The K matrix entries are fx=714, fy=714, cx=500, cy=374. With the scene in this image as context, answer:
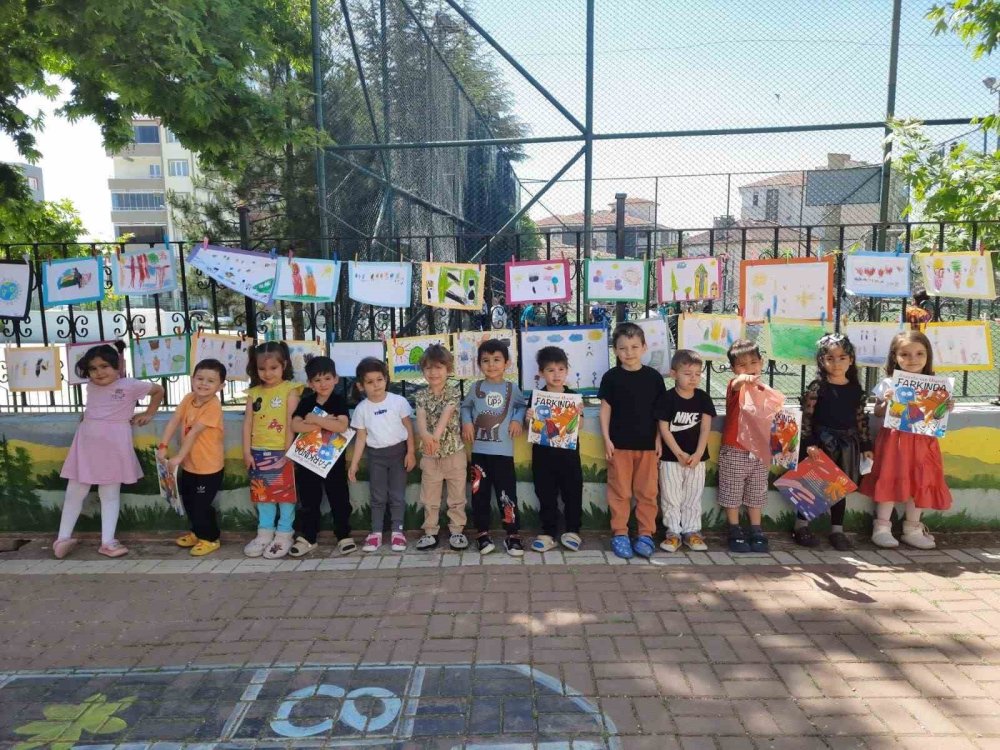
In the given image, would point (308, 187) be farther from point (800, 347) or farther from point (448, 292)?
point (800, 347)

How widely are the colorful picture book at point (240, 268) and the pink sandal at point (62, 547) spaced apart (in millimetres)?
2031

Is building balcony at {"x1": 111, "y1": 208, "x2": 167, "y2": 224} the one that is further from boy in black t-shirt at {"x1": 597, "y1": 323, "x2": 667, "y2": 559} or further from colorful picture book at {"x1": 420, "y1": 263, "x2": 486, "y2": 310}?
boy in black t-shirt at {"x1": 597, "y1": 323, "x2": 667, "y2": 559}

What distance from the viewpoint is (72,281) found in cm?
518

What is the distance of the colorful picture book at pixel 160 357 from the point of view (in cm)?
519

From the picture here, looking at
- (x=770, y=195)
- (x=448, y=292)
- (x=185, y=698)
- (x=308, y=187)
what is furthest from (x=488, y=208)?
(x=185, y=698)

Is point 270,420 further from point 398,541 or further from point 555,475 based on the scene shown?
point 555,475

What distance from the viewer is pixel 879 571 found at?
425 centimetres

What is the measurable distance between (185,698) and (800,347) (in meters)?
4.24

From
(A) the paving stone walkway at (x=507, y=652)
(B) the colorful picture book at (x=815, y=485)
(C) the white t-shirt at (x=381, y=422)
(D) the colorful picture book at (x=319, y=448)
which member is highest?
(C) the white t-shirt at (x=381, y=422)

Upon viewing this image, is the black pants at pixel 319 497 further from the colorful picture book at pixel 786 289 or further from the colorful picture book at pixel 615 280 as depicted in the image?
the colorful picture book at pixel 786 289

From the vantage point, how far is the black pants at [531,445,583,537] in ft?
15.6

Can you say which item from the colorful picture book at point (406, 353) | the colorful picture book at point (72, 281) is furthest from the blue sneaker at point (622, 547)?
the colorful picture book at point (72, 281)

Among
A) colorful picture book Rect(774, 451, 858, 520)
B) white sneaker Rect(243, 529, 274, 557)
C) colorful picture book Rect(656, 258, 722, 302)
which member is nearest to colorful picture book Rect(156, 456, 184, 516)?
white sneaker Rect(243, 529, 274, 557)

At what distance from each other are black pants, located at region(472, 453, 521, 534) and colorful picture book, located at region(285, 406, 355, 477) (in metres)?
0.91
